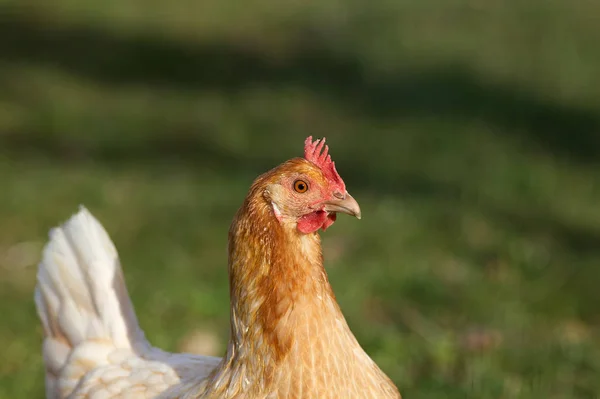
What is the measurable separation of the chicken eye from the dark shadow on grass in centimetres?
620

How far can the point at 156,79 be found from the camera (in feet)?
37.4

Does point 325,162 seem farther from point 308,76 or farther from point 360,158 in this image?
point 308,76

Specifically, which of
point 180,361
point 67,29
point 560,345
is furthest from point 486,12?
point 180,361

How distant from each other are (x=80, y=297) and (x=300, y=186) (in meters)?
1.35

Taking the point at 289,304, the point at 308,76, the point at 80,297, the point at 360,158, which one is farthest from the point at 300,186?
the point at 308,76

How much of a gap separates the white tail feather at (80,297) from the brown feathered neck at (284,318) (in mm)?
870

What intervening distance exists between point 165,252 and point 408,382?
2.60m

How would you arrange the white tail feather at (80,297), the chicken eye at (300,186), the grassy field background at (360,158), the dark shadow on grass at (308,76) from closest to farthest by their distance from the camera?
1. the chicken eye at (300,186)
2. the white tail feather at (80,297)
3. the grassy field background at (360,158)
4. the dark shadow on grass at (308,76)

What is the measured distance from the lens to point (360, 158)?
28.2 ft

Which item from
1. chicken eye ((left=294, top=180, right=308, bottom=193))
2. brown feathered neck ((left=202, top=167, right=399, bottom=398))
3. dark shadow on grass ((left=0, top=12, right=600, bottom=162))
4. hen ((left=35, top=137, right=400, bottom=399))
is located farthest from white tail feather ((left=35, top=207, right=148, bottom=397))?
dark shadow on grass ((left=0, top=12, right=600, bottom=162))


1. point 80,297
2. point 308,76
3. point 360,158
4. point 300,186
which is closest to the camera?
point 300,186

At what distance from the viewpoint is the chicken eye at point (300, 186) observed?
2893 mm

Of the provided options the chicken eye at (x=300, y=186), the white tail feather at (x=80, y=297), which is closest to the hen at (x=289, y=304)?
the chicken eye at (x=300, y=186)

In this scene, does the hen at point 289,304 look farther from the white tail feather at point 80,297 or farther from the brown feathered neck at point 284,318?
the white tail feather at point 80,297
